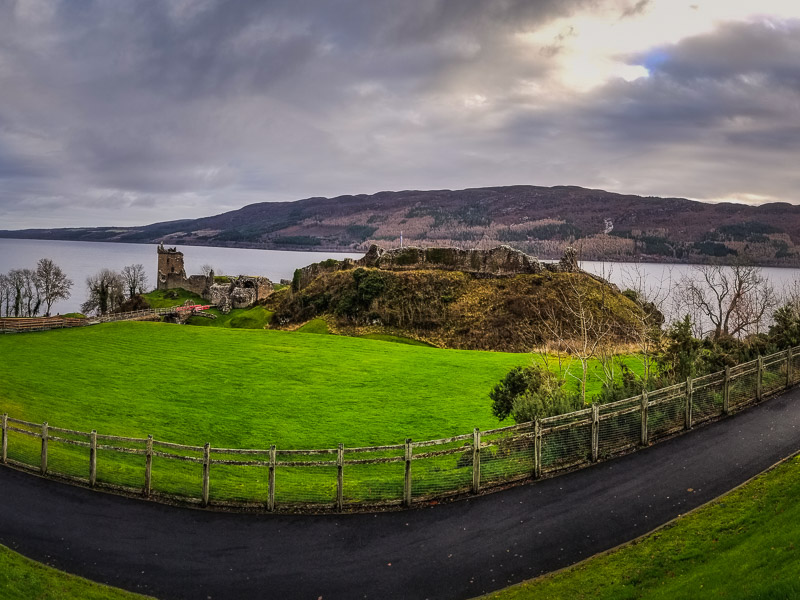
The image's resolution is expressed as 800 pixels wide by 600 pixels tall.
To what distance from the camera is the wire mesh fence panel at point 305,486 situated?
56.0 ft

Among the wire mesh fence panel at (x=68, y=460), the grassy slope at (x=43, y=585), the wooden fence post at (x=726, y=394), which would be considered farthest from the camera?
the wooden fence post at (x=726, y=394)

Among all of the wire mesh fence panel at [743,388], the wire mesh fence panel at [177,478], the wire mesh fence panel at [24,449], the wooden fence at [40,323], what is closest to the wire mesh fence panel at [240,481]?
the wire mesh fence panel at [177,478]

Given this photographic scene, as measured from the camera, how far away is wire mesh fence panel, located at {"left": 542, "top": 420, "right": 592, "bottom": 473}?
18719 mm

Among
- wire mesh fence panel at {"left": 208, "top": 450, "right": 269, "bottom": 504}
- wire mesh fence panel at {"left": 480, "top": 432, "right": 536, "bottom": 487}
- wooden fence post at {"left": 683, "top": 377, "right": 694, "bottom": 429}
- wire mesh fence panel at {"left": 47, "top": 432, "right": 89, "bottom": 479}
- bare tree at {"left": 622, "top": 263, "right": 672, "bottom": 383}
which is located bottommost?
wire mesh fence panel at {"left": 208, "top": 450, "right": 269, "bottom": 504}

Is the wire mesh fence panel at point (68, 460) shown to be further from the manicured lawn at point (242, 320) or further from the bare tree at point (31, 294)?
the bare tree at point (31, 294)

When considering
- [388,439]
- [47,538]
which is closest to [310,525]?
[47,538]

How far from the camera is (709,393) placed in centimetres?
2294

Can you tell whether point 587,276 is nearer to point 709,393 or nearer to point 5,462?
point 709,393

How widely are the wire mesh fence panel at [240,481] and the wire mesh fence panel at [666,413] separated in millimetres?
13265

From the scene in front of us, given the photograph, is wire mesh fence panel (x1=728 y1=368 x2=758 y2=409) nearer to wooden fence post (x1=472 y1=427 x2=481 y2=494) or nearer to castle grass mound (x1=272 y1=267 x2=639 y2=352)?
wooden fence post (x1=472 y1=427 x2=481 y2=494)

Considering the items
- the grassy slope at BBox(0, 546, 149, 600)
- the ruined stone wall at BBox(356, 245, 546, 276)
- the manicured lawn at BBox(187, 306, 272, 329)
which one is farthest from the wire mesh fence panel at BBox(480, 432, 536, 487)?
the manicured lawn at BBox(187, 306, 272, 329)

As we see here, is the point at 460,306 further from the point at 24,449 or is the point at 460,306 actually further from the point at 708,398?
the point at 24,449

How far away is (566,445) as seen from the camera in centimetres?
1908

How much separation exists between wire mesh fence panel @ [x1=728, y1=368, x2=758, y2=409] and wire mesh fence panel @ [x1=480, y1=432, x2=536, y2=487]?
1036cm
